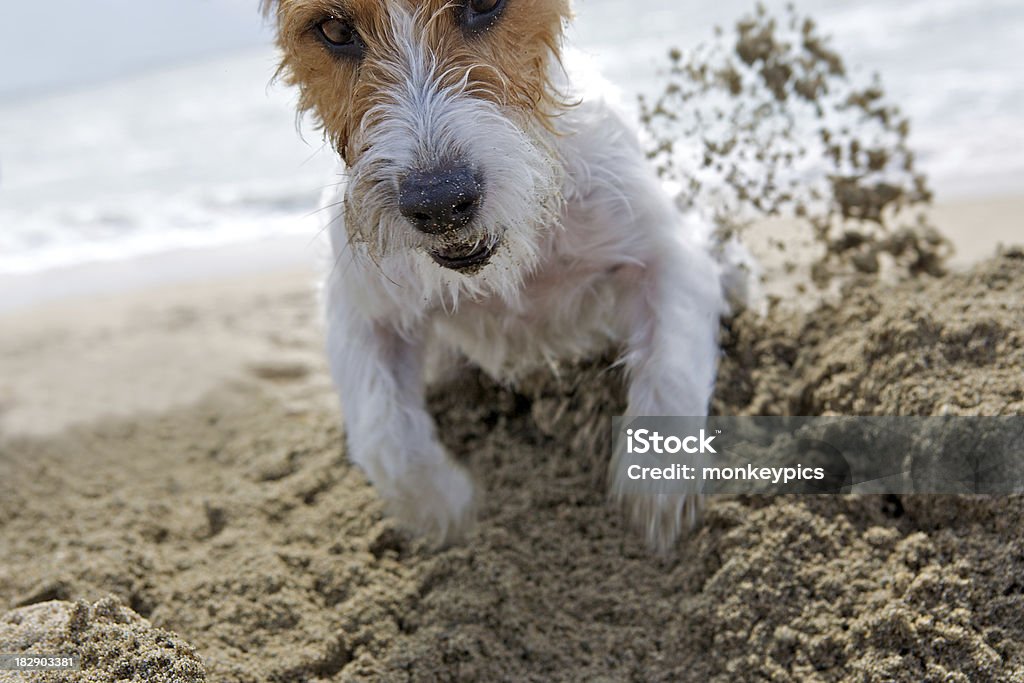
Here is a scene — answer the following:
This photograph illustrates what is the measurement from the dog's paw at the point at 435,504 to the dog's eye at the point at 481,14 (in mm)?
1603

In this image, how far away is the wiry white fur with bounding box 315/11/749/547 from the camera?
10.1 feet

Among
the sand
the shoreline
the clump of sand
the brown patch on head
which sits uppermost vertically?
the shoreline

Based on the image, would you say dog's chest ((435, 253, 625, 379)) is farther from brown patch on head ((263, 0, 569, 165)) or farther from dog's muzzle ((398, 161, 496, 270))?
dog's muzzle ((398, 161, 496, 270))

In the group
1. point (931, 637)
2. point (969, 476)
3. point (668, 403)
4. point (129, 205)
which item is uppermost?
point (129, 205)

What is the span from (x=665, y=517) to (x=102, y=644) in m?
1.87

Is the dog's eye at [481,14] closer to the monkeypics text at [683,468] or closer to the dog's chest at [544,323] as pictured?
the dog's chest at [544,323]

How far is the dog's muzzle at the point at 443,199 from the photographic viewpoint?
8.76 ft

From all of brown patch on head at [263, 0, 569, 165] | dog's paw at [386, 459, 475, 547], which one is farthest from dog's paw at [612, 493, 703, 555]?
brown patch on head at [263, 0, 569, 165]

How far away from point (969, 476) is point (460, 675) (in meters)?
1.76

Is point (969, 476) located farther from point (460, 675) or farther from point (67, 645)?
point (67, 645)

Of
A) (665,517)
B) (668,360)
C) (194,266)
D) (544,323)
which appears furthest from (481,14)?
Result: (194,266)

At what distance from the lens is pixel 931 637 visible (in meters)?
2.69

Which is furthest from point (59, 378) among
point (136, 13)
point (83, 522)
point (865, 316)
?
point (136, 13)

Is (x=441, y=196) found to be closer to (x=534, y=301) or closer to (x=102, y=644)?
(x=534, y=301)
